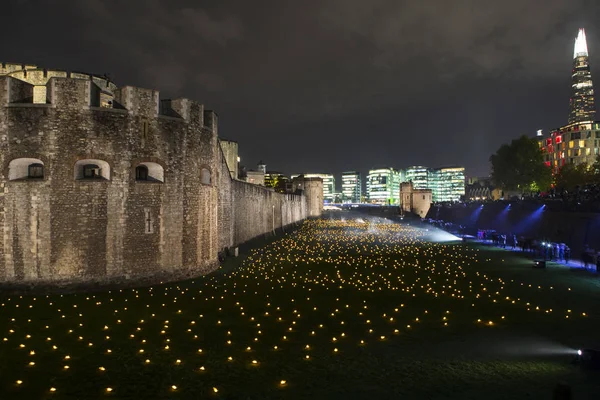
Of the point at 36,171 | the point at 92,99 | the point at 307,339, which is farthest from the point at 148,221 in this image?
the point at 307,339

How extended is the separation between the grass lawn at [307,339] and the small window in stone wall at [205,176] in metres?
5.05

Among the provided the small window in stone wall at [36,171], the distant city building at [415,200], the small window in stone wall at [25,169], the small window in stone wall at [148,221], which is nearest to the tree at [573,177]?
the distant city building at [415,200]

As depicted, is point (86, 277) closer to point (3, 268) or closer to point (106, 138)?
point (3, 268)

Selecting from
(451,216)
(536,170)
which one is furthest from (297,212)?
(536,170)

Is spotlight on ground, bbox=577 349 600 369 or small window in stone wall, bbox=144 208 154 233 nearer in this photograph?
spotlight on ground, bbox=577 349 600 369

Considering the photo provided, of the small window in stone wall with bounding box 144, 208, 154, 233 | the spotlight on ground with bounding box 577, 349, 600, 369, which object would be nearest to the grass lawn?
the spotlight on ground with bounding box 577, 349, 600, 369

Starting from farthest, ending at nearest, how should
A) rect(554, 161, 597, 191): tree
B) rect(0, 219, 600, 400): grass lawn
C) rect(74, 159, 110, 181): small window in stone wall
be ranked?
1. rect(554, 161, 597, 191): tree
2. rect(74, 159, 110, 181): small window in stone wall
3. rect(0, 219, 600, 400): grass lawn

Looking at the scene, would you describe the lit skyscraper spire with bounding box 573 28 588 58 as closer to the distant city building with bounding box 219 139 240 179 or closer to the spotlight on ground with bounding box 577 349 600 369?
the distant city building with bounding box 219 139 240 179

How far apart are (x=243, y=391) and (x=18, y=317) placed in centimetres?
936

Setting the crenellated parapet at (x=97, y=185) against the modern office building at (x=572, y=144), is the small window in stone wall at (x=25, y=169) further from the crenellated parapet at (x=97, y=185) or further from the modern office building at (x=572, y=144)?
the modern office building at (x=572, y=144)

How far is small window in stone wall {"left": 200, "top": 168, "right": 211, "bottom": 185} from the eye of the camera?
22.1m

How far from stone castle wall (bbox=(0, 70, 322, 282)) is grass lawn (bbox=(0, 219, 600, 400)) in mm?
1370

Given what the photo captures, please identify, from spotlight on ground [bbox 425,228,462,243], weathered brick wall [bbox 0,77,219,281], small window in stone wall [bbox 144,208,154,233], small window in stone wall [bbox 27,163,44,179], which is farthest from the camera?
spotlight on ground [bbox 425,228,462,243]

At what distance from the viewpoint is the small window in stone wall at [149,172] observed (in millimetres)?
19656
